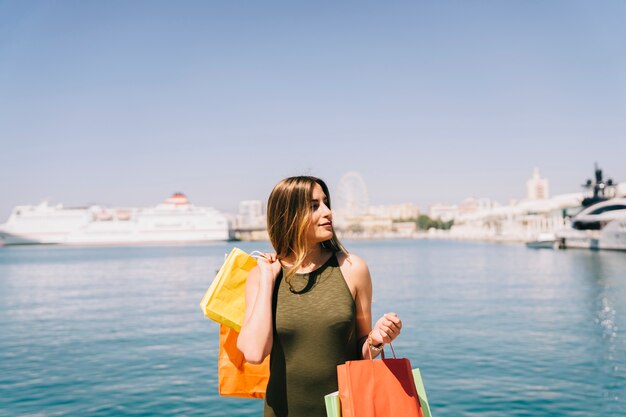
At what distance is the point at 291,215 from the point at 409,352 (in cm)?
999

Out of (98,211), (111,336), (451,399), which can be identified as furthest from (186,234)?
(451,399)

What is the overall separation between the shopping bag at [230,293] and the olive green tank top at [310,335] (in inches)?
9.3

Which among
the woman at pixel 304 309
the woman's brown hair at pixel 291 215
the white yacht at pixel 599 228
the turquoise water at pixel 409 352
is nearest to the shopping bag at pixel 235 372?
the woman at pixel 304 309

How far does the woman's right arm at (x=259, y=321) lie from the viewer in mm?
2025

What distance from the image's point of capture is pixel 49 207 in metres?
119

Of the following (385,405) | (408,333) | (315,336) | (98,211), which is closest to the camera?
(385,405)

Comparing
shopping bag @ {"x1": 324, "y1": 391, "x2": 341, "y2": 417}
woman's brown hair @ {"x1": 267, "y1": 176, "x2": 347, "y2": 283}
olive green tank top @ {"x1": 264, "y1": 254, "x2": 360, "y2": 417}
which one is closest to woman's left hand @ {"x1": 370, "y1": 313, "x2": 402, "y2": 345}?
olive green tank top @ {"x1": 264, "y1": 254, "x2": 360, "y2": 417}

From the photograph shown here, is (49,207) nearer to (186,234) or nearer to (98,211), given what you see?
(98,211)

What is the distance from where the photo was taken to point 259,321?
6.65 feet

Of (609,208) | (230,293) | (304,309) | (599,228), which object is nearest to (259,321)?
(304,309)

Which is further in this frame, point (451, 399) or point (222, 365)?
point (451, 399)

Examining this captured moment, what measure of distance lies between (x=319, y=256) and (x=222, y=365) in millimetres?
655

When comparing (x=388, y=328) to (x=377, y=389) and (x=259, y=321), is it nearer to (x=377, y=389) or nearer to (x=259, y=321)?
(x=377, y=389)

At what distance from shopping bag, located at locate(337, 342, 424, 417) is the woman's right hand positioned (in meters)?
0.41
